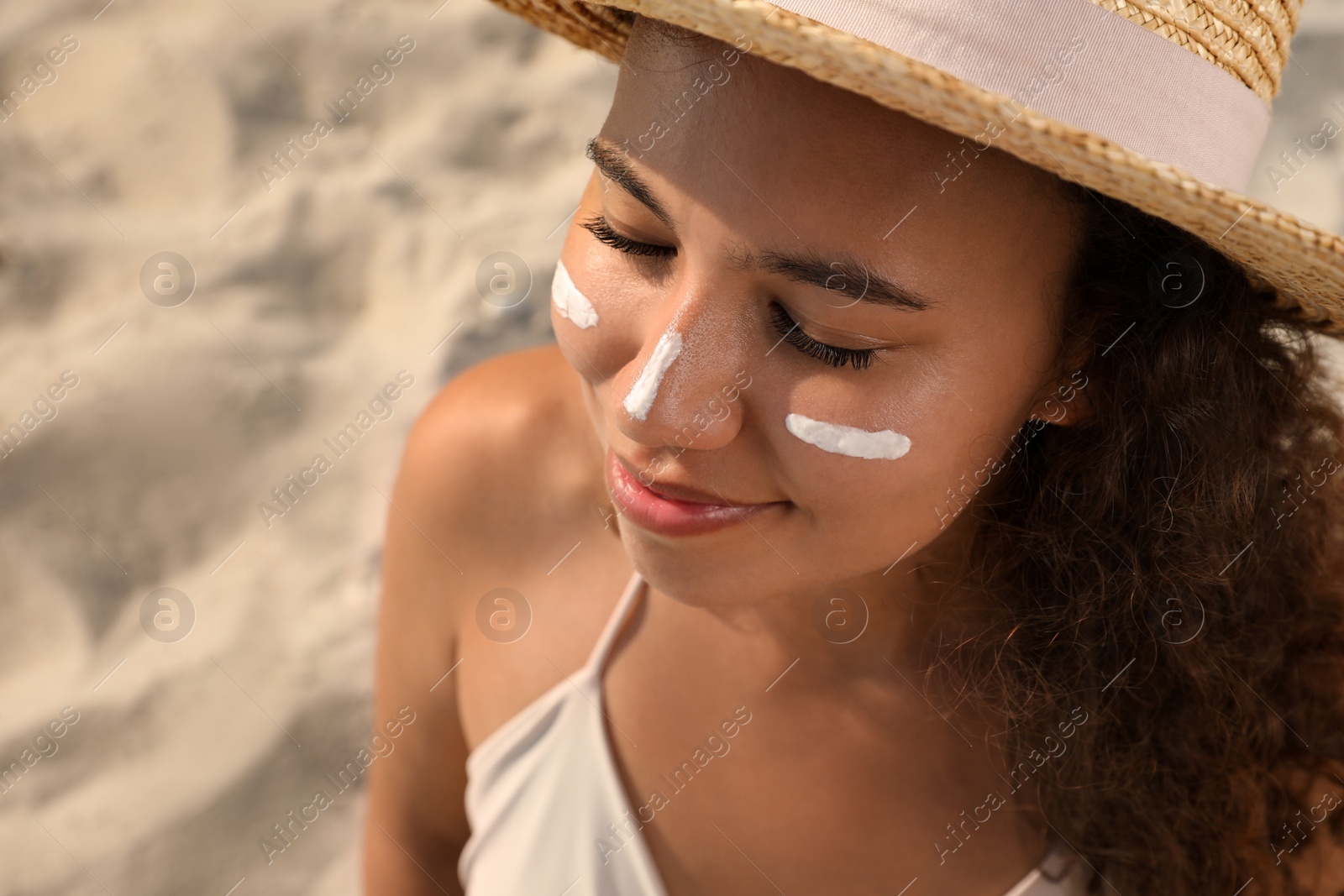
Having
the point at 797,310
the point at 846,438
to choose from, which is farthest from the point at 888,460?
the point at 797,310

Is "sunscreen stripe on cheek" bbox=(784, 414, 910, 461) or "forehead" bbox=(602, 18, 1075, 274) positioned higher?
"forehead" bbox=(602, 18, 1075, 274)

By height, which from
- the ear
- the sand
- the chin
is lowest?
the sand

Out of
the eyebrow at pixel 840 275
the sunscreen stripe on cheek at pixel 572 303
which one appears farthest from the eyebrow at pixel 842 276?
the sunscreen stripe on cheek at pixel 572 303

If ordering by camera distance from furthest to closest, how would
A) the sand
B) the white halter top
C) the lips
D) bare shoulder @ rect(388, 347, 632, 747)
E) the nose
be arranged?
the sand < bare shoulder @ rect(388, 347, 632, 747) < the white halter top < the lips < the nose

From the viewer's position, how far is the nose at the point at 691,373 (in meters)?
0.96

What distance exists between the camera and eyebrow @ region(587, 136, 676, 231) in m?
0.97

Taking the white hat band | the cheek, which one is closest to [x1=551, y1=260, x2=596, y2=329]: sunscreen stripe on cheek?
the cheek

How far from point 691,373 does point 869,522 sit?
0.80 ft

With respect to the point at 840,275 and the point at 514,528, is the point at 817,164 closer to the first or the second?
the point at 840,275

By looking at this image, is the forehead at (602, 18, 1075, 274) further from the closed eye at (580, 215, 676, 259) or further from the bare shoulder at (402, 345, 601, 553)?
the bare shoulder at (402, 345, 601, 553)

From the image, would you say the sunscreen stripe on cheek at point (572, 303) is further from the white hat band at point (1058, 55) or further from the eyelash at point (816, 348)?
the white hat band at point (1058, 55)

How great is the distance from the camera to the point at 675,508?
108 centimetres

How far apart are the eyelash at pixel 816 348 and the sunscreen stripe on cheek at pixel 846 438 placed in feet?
0.18

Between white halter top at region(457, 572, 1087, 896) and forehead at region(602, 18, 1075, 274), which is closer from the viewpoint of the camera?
forehead at region(602, 18, 1075, 274)
